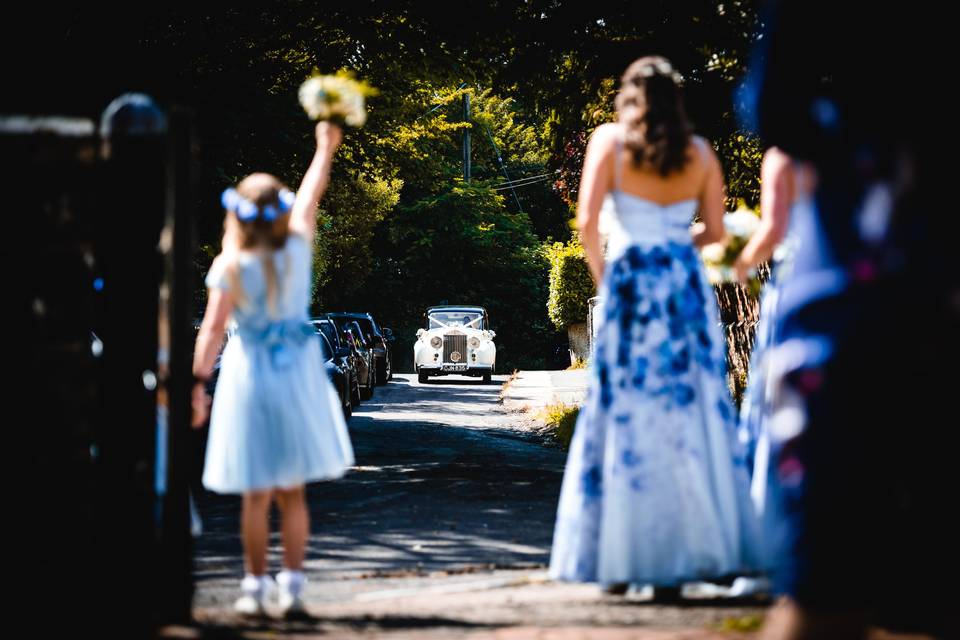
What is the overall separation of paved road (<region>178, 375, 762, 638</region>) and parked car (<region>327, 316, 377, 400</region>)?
→ 7.69 m

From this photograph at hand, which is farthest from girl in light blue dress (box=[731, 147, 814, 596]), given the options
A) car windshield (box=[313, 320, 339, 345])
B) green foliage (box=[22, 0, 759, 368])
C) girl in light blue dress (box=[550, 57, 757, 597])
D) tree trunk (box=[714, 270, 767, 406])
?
car windshield (box=[313, 320, 339, 345])

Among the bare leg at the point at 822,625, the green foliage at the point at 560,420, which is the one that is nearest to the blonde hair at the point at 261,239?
the bare leg at the point at 822,625

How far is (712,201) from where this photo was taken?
5.20 m

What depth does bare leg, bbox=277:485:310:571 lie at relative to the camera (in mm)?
4961

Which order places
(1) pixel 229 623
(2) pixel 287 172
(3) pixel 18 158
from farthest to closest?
(2) pixel 287 172, (1) pixel 229 623, (3) pixel 18 158

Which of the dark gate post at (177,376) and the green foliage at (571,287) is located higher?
the green foliage at (571,287)

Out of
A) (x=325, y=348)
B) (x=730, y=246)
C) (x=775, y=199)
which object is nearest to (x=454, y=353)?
(x=325, y=348)

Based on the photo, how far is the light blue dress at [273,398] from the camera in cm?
484

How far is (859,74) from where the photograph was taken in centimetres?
273

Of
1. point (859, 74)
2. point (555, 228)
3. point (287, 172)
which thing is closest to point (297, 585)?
point (859, 74)

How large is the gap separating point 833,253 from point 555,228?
206 feet

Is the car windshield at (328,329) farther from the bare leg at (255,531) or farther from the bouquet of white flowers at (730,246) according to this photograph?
the bare leg at (255,531)

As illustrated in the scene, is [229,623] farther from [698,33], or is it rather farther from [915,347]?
[698,33]

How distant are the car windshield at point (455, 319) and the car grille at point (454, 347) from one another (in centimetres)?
166
